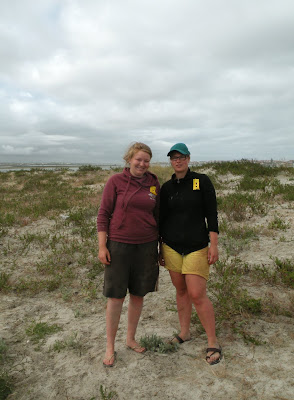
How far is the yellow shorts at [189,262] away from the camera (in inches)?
114

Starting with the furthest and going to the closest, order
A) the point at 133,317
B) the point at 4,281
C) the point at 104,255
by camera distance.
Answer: the point at 4,281 < the point at 133,317 < the point at 104,255

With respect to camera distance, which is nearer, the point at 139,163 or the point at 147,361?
the point at 139,163

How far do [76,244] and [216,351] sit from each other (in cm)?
422

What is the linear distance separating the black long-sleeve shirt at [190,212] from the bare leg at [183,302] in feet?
1.12

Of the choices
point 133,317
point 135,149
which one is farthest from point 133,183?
point 133,317

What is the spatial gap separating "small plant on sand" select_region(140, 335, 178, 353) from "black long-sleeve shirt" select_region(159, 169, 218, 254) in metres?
1.14

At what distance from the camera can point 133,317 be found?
3.22 meters

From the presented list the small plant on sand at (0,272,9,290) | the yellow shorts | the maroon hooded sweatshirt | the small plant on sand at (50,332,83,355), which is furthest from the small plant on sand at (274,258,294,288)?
the small plant on sand at (0,272,9,290)

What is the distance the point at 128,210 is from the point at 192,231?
0.71 meters

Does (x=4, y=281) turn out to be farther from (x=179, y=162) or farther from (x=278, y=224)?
(x=278, y=224)

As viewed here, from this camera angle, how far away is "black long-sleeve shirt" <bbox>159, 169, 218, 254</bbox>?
9.62 ft

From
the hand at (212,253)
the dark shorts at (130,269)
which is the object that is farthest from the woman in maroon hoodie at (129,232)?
the hand at (212,253)

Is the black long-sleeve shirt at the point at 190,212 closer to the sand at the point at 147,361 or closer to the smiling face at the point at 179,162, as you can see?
the smiling face at the point at 179,162

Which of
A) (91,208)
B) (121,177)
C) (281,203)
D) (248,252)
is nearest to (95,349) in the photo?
(121,177)
